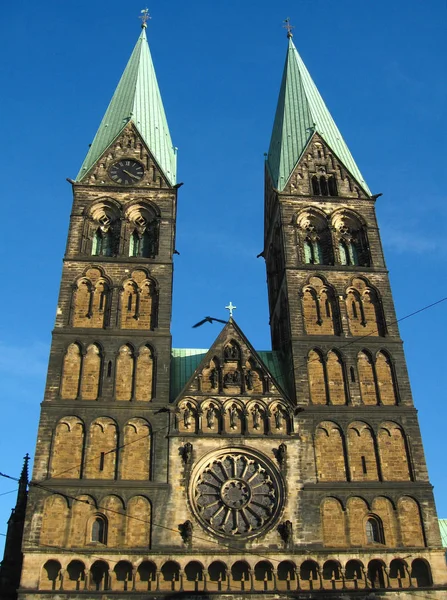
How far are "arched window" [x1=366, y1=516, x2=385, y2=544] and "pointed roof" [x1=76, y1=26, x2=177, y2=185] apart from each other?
58.9ft

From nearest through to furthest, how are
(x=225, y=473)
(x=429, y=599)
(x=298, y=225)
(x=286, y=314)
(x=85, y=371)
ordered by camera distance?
1. (x=429, y=599)
2. (x=225, y=473)
3. (x=85, y=371)
4. (x=286, y=314)
5. (x=298, y=225)

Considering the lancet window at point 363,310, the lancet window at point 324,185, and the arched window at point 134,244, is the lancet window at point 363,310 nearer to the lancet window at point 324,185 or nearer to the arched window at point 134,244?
the lancet window at point 324,185

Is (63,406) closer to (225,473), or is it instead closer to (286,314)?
(225,473)

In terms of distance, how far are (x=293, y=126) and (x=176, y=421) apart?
19.0 meters

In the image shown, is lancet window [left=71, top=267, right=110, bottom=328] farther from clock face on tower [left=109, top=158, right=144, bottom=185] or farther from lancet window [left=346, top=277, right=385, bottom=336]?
lancet window [left=346, top=277, right=385, bottom=336]

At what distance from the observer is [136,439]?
25.8 meters

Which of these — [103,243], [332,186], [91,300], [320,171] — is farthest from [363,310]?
[103,243]

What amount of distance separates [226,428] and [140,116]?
60.9 ft

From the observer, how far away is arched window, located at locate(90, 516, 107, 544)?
2378cm

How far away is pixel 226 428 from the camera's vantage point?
2638cm

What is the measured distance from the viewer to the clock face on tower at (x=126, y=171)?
110ft

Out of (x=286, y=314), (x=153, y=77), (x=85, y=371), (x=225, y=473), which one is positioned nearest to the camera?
(x=225, y=473)

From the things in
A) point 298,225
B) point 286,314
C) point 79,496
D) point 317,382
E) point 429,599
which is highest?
point 298,225

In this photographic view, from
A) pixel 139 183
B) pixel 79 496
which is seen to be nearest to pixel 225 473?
pixel 79 496
